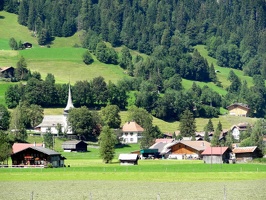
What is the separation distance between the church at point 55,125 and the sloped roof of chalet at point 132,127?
35.3ft

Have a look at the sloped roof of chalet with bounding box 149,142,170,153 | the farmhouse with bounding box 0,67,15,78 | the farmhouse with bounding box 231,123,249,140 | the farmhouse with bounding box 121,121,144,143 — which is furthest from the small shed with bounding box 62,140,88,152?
the farmhouse with bounding box 0,67,15,78

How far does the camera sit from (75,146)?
5394 inches

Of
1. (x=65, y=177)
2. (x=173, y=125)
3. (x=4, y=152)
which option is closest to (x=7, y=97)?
(x=173, y=125)

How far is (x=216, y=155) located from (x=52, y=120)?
153 feet

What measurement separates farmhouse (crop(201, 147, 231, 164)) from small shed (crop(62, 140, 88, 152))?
24346mm

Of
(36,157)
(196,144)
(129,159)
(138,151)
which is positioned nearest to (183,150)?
(196,144)

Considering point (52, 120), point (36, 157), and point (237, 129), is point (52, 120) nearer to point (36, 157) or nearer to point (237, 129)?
point (237, 129)

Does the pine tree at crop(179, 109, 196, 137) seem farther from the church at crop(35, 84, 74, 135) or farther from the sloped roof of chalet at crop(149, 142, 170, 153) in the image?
the church at crop(35, 84, 74, 135)

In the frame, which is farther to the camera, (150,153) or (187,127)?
(187,127)

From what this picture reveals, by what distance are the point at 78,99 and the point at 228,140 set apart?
40.1 meters

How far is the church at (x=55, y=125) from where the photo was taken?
153 metres

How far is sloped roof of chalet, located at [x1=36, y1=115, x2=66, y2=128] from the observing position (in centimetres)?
15557

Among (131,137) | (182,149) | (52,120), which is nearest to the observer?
(182,149)

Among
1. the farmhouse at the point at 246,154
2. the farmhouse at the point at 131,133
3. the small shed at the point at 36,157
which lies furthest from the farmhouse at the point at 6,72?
the small shed at the point at 36,157
